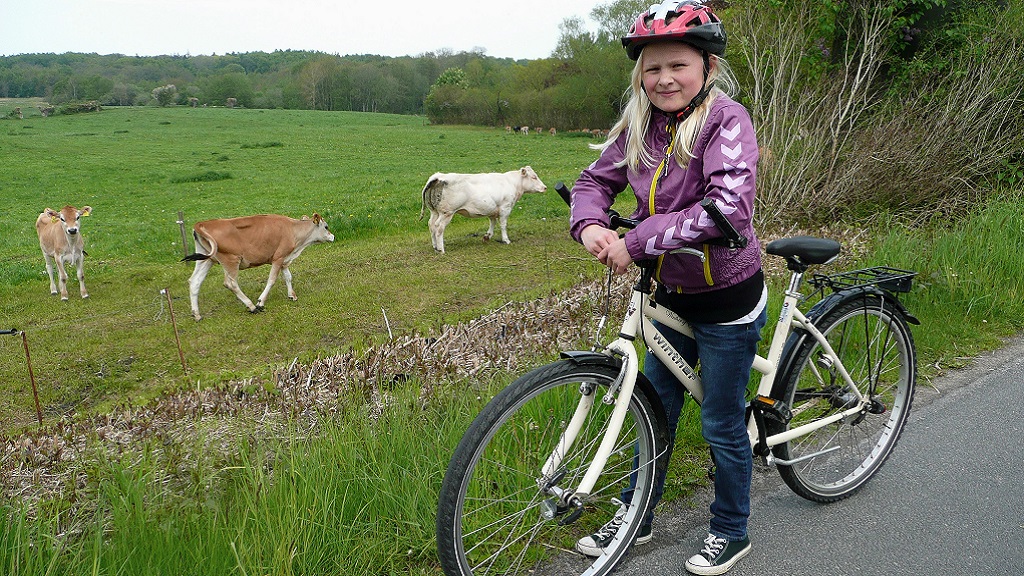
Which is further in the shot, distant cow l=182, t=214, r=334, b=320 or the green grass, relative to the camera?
distant cow l=182, t=214, r=334, b=320

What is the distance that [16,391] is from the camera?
25.3ft

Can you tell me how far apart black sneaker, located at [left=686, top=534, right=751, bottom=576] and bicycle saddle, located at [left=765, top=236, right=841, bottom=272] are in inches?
47.8

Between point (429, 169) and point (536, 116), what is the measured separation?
33643 mm

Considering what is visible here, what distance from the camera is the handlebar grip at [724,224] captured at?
232 centimetres

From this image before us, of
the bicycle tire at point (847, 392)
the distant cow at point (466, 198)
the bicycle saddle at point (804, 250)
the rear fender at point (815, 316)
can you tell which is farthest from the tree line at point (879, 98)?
the bicycle saddle at point (804, 250)

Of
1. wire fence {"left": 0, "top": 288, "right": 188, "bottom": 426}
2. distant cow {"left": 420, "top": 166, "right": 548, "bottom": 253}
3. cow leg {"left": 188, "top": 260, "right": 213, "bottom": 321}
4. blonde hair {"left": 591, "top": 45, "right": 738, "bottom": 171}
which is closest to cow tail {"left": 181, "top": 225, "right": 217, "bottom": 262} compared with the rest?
cow leg {"left": 188, "top": 260, "right": 213, "bottom": 321}

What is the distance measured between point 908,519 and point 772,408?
833mm

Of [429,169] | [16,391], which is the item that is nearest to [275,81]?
[429,169]

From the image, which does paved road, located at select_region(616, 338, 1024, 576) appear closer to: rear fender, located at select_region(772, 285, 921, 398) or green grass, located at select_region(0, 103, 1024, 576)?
green grass, located at select_region(0, 103, 1024, 576)

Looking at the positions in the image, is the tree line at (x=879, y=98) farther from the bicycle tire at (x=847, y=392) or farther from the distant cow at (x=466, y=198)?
the bicycle tire at (x=847, y=392)

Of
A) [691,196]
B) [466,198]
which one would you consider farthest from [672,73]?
[466,198]

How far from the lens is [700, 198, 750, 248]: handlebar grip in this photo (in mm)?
2316

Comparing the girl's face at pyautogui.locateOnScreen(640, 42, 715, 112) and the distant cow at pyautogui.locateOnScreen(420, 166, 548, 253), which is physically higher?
the girl's face at pyautogui.locateOnScreen(640, 42, 715, 112)

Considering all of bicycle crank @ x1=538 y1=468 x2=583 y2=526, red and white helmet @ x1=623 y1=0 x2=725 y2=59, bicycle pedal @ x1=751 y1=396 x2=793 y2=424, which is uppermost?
red and white helmet @ x1=623 y1=0 x2=725 y2=59
